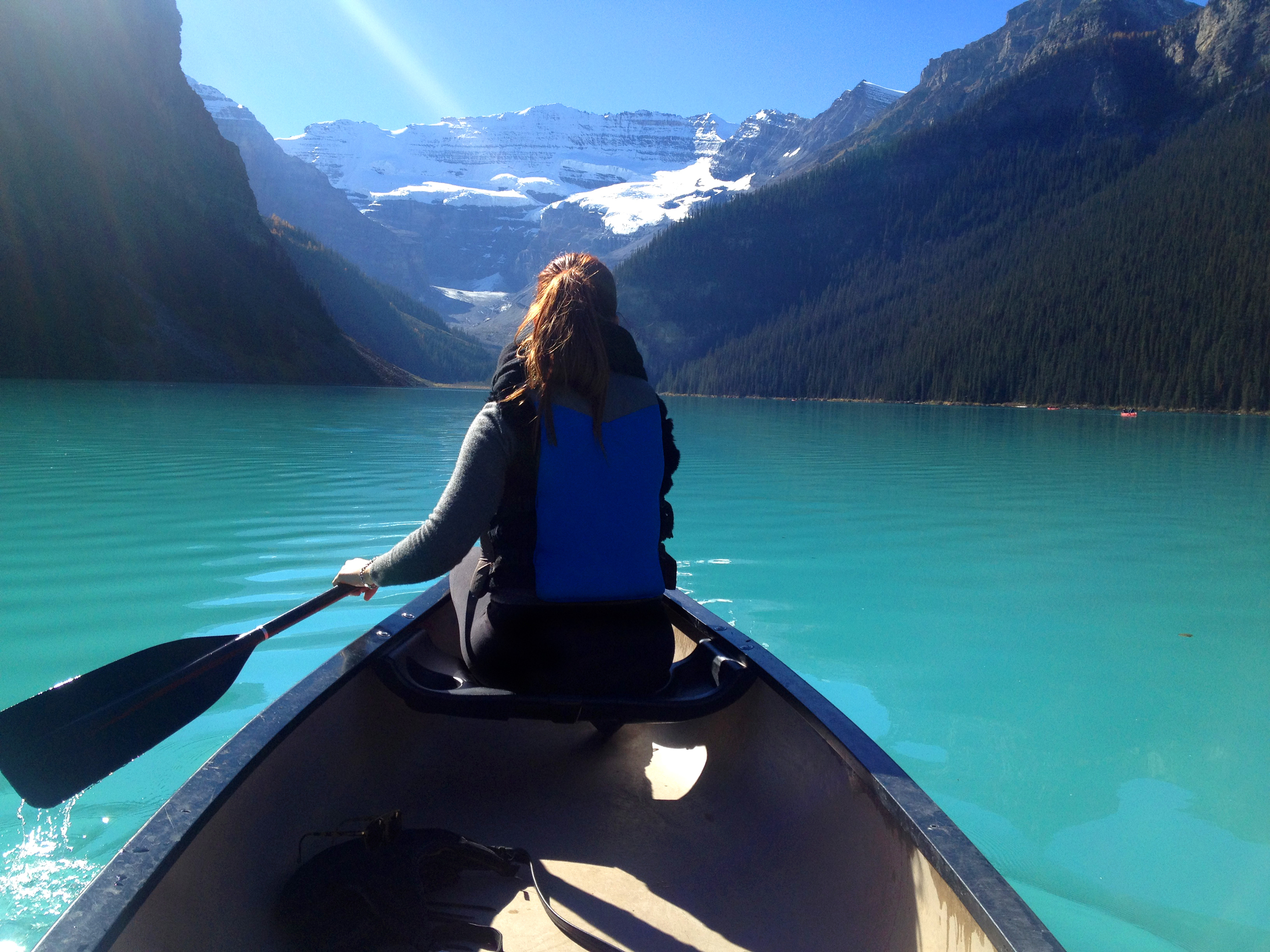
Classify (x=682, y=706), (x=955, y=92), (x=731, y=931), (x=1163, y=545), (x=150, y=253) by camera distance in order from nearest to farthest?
1. (x=731, y=931)
2. (x=682, y=706)
3. (x=1163, y=545)
4. (x=150, y=253)
5. (x=955, y=92)

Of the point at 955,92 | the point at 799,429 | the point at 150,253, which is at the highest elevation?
the point at 955,92

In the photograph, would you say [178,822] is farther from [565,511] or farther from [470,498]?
[565,511]

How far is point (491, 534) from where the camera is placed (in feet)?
8.57

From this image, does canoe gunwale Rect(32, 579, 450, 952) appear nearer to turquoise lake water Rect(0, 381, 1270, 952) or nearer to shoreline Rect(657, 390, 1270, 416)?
turquoise lake water Rect(0, 381, 1270, 952)

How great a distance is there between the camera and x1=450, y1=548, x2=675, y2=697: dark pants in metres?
2.53

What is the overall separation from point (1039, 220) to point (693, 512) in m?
120

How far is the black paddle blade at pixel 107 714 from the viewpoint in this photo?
2.21 m

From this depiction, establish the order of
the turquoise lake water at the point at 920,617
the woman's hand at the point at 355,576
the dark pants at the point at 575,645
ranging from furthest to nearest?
the turquoise lake water at the point at 920,617
the woman's hand at the point at 355,576
the dark pants at the point at 575,645

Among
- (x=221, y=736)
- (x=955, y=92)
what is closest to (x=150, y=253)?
(x=221, y=736)

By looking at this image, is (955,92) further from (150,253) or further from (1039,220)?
(150,253)

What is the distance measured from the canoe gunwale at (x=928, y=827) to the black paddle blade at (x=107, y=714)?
185 centimetres

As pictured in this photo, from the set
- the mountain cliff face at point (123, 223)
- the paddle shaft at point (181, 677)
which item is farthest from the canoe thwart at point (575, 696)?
the mountain cliff face at point (123, 223)

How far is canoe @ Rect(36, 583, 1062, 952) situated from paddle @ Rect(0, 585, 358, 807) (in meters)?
0.36

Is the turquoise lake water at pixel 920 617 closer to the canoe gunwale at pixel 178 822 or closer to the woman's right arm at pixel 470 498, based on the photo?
the canoe gunwale at pixel 178 822
